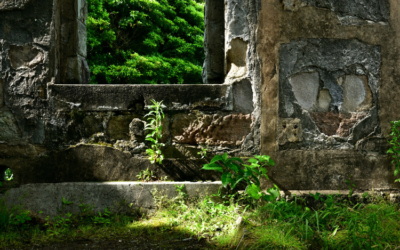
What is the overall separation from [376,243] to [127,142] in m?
1.77

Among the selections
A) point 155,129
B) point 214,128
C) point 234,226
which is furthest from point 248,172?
point 155,129

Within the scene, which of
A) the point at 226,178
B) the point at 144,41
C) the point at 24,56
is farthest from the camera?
the point at 144,41

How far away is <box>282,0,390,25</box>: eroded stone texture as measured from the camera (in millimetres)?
2377

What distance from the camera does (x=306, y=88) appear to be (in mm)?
2383

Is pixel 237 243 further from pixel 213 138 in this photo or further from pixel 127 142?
pixel 127 142

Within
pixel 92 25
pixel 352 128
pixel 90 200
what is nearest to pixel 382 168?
pixel 352 128

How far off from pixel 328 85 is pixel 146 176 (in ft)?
5.25

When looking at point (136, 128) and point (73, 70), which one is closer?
point (136, 128)

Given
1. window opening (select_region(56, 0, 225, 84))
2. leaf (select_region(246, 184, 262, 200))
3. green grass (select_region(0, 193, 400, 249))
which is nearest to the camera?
green grass (select_region(0, 193, 400, 249))

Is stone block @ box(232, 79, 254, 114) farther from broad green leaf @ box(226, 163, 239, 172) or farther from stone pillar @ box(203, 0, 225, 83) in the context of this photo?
broad green leaf @ box(226, 163, 239, 172)

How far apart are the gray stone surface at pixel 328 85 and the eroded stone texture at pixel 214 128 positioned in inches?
12.9

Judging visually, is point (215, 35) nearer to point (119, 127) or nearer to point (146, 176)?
point (119, 127)

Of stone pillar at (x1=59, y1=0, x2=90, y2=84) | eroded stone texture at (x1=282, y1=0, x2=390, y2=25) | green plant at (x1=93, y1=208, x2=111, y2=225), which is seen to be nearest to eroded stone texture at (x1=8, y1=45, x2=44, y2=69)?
stone pillar at (x1=59, y1=0, x2=90, y2=84)

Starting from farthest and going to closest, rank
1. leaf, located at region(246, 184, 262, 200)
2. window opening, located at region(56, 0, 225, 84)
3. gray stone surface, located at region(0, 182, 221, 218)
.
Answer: window opening, located at region(56, 0, 225, 84) → gray stone surface, located at region(0, 182, 221, 218) → leaf, located at region(246, 184, 262, 200)
